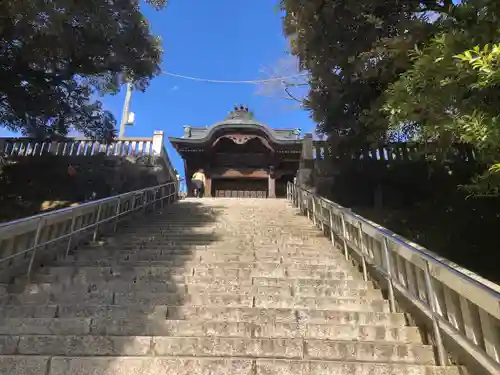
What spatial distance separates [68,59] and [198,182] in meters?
10.2

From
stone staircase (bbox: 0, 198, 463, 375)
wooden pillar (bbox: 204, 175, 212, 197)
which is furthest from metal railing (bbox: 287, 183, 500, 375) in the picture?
wooden pillar (bbox: 204, 175, 212, 197)

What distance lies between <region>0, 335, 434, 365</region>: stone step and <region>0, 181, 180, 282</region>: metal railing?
5.57 ft

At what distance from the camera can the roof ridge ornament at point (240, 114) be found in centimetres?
2075

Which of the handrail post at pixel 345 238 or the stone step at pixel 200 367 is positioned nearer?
the stone step at pixel 200 367

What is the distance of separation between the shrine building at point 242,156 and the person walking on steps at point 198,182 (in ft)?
0.68

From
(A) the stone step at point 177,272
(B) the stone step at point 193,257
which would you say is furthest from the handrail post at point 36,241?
(B) the stone step at point 193,257

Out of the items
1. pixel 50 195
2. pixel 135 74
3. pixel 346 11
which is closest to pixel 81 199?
pixel 50 195

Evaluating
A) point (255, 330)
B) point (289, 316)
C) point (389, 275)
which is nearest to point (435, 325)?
point (389, 275)

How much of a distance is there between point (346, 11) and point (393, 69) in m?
1.70

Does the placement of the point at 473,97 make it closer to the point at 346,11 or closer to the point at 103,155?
the point at 346,11

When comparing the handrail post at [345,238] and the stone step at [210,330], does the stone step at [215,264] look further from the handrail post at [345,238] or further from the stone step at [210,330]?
the stone step at [210,330]

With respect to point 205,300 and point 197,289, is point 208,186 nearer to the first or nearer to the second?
point 197,289

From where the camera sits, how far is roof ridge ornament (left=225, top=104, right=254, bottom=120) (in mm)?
20750

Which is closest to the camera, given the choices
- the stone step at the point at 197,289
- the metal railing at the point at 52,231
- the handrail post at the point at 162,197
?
the stone step at the point at 197,289
